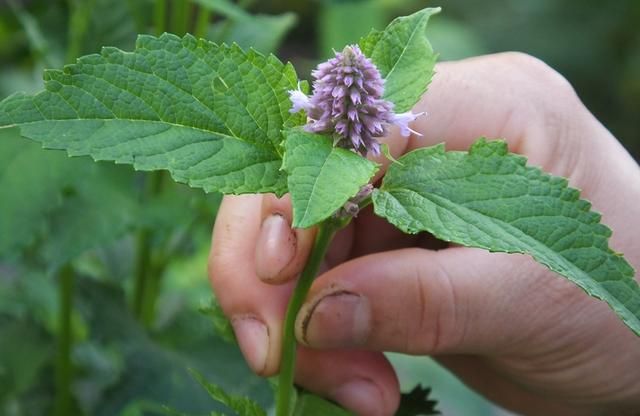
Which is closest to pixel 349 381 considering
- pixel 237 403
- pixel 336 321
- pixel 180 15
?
pixel 336 321

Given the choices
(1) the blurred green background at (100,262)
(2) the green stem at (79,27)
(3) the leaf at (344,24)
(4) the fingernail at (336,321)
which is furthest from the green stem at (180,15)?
(3) the leaf at (344,24)

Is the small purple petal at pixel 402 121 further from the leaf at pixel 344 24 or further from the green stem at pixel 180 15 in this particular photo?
the leaf at pixel 344 24

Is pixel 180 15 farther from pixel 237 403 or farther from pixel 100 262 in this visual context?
pixel 237 403

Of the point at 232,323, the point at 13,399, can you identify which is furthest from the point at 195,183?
the point at 13,399

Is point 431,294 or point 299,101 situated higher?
point 299,101

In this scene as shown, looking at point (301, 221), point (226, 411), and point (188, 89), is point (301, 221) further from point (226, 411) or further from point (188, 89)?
point (226, 411)

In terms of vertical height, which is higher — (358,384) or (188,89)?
(188,89)
